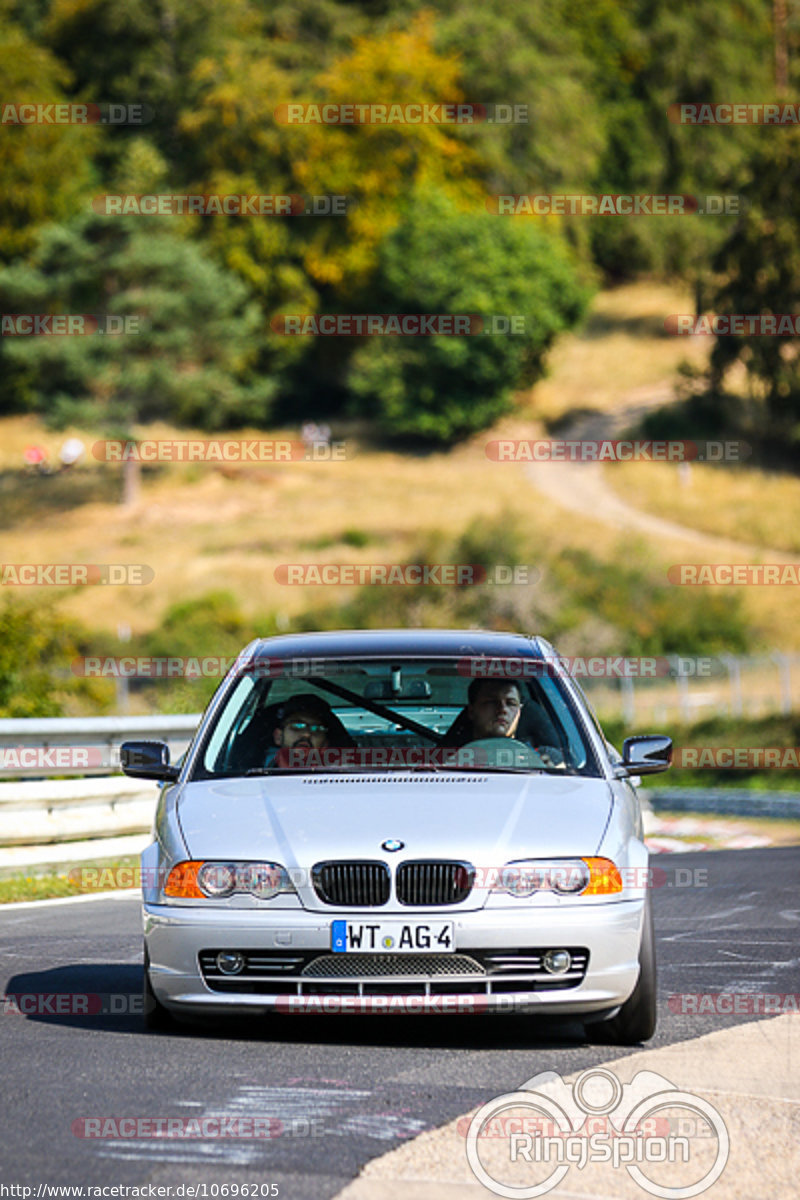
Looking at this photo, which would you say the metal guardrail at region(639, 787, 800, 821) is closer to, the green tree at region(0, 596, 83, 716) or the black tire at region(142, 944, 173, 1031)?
the green tree at region(0, 596, 83, 716)

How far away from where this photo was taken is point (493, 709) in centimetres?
779

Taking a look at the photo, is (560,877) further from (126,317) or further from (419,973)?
(126,317)

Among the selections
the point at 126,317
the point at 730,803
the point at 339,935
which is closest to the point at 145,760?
the point at 339,935

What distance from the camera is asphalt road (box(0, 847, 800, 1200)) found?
16.4 feet

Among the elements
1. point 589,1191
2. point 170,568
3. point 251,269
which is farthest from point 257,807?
point 251,269

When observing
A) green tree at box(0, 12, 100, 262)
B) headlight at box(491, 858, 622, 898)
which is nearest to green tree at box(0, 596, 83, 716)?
headlight at box(491, 858, 622, 898)

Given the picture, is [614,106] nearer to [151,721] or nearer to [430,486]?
[430,486]

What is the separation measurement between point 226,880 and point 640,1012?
1525 mm

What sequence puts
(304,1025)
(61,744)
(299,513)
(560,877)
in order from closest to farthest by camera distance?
(560,877), (304,1025), (61,744), (299,513)

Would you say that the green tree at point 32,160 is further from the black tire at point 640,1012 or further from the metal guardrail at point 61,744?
the black tire at point 640,1012

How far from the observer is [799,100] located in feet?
232

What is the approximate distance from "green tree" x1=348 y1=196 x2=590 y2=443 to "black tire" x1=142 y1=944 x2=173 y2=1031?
226ft

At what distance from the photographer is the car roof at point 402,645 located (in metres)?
7.91

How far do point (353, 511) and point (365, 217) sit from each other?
62.0ft
